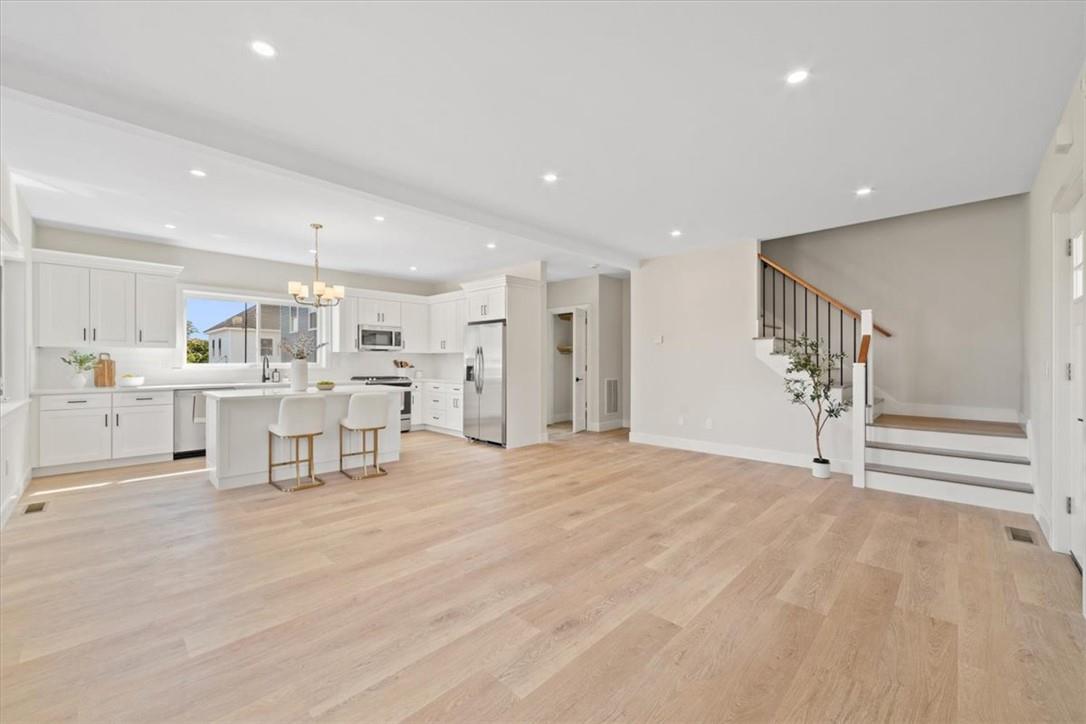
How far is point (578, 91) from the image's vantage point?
263 cm

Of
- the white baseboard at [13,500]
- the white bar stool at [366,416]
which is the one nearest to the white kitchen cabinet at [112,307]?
the white baseboard at [13,500]

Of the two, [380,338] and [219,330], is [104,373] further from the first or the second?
[380,338]

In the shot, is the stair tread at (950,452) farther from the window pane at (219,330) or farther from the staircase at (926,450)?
the window pane at (219,330)

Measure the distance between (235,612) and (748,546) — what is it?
2972 millimetres

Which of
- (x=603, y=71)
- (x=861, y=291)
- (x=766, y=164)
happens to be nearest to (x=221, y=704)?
(x=603, y=71)

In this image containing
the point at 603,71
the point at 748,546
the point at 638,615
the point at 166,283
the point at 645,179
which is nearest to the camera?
the point at 638,615

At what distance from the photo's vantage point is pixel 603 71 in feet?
8.01

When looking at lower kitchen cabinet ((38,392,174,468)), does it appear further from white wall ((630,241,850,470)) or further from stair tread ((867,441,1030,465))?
stair tread ((867,441,1030,465))

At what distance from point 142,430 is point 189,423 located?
18.0 inches

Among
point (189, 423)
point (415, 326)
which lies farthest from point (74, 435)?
point (415, 326)

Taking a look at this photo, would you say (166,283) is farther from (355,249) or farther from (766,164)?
(766,164)

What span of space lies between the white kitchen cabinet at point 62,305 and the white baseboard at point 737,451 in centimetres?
686

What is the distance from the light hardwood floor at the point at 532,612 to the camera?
67.3 inches

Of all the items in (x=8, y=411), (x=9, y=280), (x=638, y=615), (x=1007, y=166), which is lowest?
(x=638, y=615)
